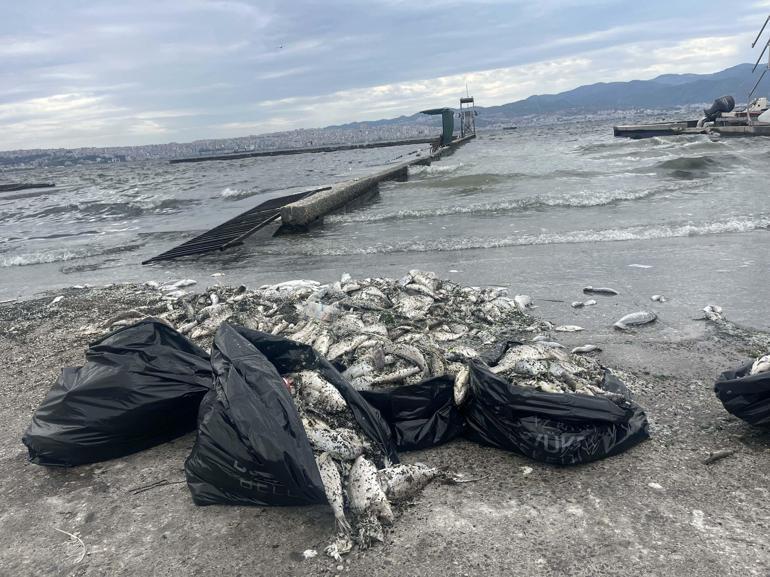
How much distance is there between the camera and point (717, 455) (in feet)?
8.79

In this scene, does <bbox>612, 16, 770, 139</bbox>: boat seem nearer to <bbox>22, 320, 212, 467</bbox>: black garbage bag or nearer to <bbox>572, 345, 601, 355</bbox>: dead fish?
<bbox>572, 345, 601, 355</bbox>: dead fish

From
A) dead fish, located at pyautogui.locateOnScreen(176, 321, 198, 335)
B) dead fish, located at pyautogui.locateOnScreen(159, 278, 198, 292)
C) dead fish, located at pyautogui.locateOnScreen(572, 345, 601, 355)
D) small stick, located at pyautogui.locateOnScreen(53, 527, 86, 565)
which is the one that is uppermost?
dead fish, located at pyautogui.locateOnScreen(176, 321, 198, 335)

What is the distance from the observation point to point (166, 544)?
2.37m

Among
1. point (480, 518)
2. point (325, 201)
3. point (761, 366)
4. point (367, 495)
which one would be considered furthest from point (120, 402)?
point (325, 201)

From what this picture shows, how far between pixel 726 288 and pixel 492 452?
4123 millimetres

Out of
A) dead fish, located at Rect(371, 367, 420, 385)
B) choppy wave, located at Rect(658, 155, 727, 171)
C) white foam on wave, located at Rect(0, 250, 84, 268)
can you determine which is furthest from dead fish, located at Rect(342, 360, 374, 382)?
choppy wave, located at Rect(658, 155, 727, 171)

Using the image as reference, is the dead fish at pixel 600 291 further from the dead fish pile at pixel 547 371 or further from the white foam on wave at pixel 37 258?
the white foam on wave at pixel 37 258

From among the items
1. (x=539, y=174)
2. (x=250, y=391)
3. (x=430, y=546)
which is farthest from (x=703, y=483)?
(x=539, y=174)

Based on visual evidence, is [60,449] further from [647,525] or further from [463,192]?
[463,192]

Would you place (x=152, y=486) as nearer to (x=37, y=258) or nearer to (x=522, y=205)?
(x=37, y=258)

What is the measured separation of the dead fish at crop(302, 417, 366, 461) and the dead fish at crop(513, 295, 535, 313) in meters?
3.07

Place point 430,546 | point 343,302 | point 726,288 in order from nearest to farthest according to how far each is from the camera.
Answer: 1. point 430,546
2. point 343,302
3. point 726,288

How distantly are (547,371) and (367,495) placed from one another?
4.17ft

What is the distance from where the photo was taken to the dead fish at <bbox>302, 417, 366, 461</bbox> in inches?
101
